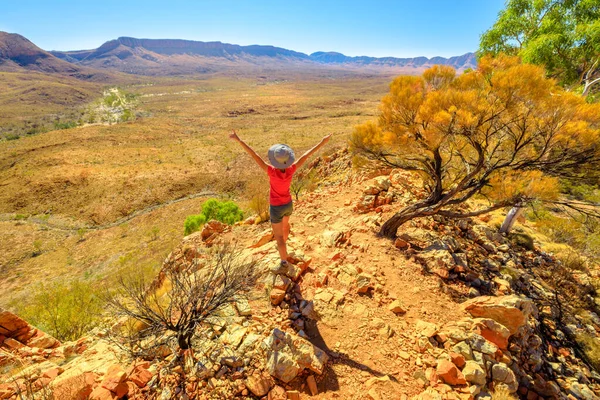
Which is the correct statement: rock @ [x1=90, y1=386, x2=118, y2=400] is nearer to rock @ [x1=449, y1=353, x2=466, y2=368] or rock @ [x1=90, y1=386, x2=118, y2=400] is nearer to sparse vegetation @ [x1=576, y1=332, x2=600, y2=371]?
rock @ [x1=449, y1=353, x2=466, y2=368]

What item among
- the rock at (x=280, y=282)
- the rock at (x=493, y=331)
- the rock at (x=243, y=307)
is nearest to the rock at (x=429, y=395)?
the rock at (x=493, y=331)

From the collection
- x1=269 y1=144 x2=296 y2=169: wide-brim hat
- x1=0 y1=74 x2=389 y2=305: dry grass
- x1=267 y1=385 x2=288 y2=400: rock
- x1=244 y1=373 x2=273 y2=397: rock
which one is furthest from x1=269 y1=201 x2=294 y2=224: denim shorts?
x1=0 y1=74 x2=389 y2=305: dry grass

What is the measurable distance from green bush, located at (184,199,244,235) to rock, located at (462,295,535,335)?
14618 mm

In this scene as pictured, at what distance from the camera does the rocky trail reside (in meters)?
3.46

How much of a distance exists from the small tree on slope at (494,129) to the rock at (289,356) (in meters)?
Answer: 4.23

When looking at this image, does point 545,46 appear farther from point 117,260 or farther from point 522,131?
point 117,260

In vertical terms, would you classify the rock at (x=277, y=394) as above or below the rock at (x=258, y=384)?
below

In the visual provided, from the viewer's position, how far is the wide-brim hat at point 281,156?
4219mm

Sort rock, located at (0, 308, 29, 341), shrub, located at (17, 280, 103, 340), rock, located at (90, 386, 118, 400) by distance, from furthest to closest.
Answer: shrub, located at (17, 280, 103, 340) → rock, located at (0, 308, 29, 341) → rock, located at (90, 386, 118, 400)

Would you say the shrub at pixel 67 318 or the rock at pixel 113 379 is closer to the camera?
the rock at pixel 113 379

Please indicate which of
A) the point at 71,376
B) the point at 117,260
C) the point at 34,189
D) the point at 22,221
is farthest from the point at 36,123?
the point at 71,376

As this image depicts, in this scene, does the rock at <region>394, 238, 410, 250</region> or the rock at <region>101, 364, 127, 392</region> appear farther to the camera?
the rock at <region>394, 238, 410, 250</region>

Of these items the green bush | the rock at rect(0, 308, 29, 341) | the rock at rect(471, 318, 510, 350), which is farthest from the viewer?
the green bush

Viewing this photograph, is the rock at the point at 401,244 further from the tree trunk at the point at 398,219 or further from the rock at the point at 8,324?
the rock at the point at 8,324
